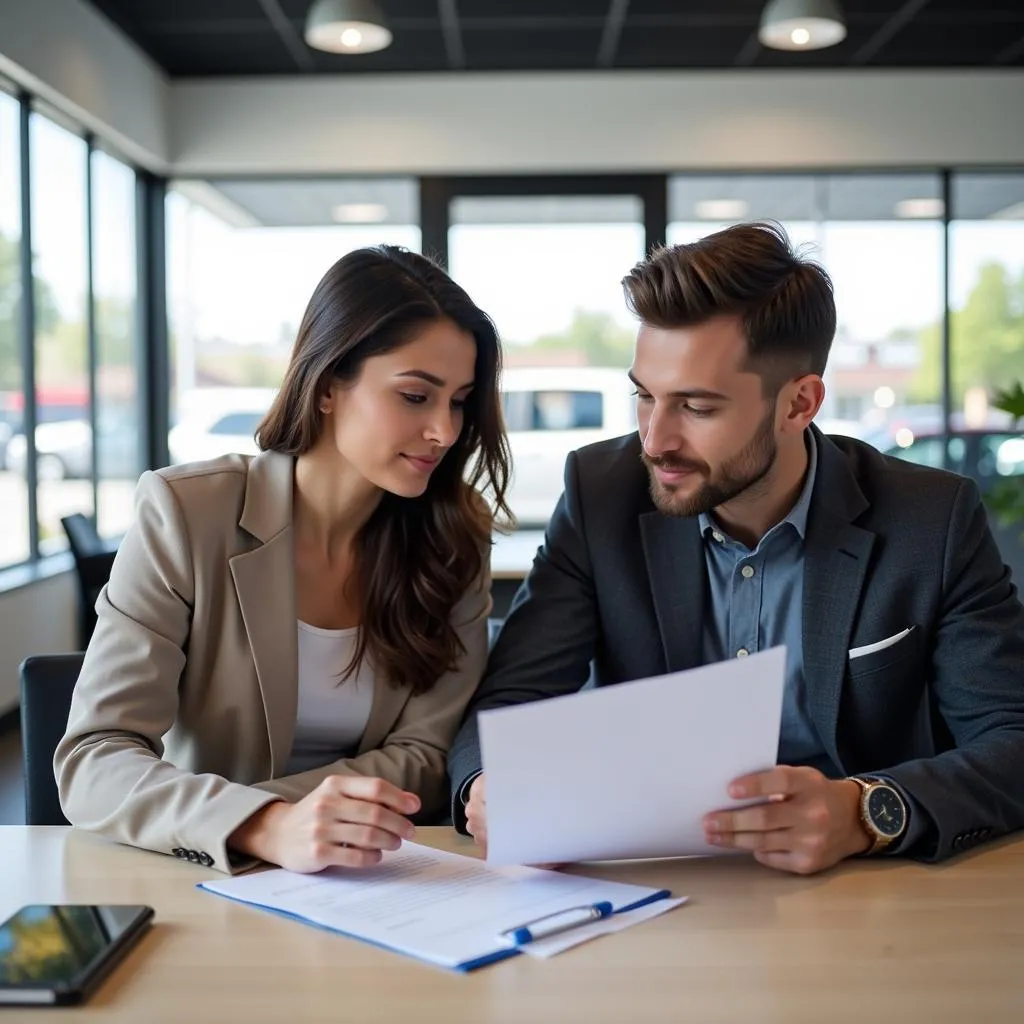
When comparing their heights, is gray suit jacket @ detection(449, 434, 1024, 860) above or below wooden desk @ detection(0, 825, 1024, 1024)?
above

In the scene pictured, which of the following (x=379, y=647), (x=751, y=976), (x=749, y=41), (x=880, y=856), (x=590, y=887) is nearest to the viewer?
(x=751, y=976)

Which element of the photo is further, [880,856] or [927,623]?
[927,623]

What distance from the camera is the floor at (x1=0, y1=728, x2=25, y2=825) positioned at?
373cm

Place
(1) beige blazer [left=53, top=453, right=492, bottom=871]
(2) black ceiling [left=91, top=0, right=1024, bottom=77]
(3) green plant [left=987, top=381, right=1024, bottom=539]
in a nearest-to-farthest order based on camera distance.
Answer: (1) beige blazer [left=53, top=453, right=492, bottom=871] < (3) green plant [left=987, top=381, right=1024, bottom=539] < (2) black ceiling [left=91, top=0, right=1024, bottom=77]

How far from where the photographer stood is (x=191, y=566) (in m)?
1.62

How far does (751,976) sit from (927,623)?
0.74m

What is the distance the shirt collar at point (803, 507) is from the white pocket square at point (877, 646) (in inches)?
7.2

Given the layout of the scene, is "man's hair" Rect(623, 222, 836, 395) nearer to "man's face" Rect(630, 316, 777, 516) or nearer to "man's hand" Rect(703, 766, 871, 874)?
"man's face" Rect(630, 316, 777, 516)

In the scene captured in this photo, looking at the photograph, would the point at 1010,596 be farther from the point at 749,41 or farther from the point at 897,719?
the point at 749,41

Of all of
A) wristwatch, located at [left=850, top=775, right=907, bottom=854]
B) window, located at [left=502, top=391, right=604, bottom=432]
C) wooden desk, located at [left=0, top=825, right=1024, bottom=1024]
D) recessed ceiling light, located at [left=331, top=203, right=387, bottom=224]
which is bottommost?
wooden desk, located at [left=0, top=825, right=1024, bottom=1024]

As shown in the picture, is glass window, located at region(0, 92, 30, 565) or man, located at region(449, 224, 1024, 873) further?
glass window, located at region(0, 92, 30, 565)

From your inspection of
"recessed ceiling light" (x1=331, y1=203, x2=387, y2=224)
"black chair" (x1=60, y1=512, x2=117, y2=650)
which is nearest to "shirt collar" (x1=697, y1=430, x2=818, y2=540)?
"black chair" (x1=60, y1=512, x2=117, y2=650)

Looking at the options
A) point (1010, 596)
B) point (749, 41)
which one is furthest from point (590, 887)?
point (749, 41)

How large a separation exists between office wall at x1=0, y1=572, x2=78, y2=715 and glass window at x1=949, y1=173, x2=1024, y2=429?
465cm
